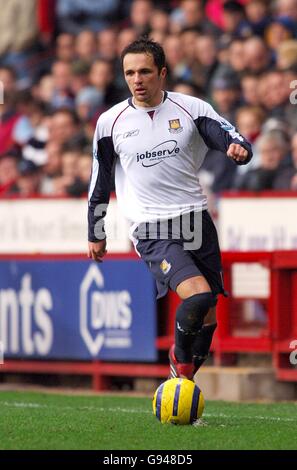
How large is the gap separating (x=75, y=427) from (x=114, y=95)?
9929 mm

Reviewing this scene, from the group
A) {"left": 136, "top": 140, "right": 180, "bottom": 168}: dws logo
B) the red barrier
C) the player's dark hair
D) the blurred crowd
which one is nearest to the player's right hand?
{"left": 136, "top": 140, "right": 180, "bottom": 168}: dws logo

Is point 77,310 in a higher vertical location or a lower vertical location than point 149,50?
lower

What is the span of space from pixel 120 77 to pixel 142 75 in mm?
9346

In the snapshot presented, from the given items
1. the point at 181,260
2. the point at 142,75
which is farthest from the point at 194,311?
the point at 142,75

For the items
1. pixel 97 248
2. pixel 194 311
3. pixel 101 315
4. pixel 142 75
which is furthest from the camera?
pixel 101 315

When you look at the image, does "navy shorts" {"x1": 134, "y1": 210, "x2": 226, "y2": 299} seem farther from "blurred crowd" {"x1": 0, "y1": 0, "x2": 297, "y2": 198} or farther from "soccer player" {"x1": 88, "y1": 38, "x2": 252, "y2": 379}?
"blurred crowd" {"x1": 0, "y1": 0, "x2": 297, "y2": 198}

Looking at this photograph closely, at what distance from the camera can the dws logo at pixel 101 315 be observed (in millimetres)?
12906

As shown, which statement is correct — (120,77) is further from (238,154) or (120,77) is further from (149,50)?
(238,154)

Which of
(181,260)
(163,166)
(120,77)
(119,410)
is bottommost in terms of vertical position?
(119,410)

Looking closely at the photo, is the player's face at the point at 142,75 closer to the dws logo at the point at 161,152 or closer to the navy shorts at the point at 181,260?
the dws logo at the point at 161,152

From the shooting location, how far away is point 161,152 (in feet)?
28.0

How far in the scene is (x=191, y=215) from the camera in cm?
860

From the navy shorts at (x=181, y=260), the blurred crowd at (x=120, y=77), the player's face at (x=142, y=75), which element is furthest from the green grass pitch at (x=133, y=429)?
the blurred crowd at (x=120, y=77)

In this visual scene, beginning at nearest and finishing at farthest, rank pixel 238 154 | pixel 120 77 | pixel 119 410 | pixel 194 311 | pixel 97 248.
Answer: pixel 238 154
pixel 194 311
pixel 97 248
pixel 119 410
pixel 120 77
